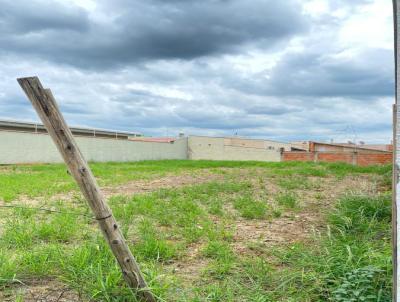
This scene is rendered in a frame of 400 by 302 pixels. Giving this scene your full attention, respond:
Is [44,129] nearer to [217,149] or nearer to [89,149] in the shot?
[89,149]

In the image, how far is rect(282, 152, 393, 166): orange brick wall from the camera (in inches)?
766

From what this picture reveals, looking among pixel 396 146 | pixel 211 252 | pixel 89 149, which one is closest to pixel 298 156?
pixel 89 149

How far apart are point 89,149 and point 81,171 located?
22569 millimetres

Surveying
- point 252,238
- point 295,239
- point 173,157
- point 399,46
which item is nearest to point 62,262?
point 252,238

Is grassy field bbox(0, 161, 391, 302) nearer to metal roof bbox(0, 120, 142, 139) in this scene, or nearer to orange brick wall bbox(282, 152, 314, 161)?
metal roof bbox(0, 120, 142, 139)

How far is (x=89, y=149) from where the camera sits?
944 inches

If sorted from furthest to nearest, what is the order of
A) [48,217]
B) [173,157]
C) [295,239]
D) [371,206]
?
[173,157] < [48,217] < [371,206] < [295,239]

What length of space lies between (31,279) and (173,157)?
94.3ft

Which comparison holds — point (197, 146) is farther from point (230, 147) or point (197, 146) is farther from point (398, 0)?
point (398, 0)

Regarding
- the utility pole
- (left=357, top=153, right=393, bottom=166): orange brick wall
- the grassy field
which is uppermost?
the utility pole

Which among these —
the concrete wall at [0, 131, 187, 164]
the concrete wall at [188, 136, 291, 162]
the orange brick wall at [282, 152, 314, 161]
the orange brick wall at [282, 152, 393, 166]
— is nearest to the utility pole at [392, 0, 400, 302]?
the orange brick wall at [282, 152, 393, 166]

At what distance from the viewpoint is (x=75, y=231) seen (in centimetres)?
431

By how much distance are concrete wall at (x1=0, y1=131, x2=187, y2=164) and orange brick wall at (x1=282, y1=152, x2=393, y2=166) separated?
979 cm

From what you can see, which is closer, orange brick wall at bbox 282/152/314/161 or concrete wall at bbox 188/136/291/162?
orange brick wall at bbox 282/152/314/161
